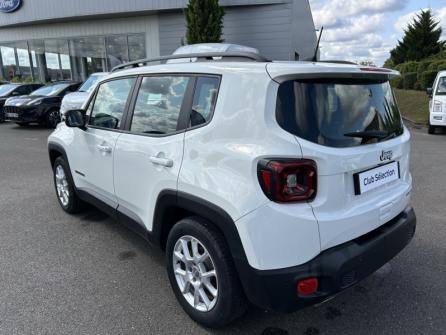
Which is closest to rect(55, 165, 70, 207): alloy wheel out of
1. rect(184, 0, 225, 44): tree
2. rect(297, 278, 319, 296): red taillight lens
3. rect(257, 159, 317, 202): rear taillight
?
rect(257, 159, 317, 202): rear taillight

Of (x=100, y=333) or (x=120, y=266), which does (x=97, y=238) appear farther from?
(x=100, y=333)

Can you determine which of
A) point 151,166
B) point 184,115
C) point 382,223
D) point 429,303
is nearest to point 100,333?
point 151,166

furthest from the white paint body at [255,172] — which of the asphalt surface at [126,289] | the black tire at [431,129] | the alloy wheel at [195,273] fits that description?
the black tire at [431,129]

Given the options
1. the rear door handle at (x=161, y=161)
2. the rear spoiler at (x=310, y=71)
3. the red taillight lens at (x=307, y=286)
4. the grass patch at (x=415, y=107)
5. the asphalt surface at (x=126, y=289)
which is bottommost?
the grass patch at (x=415, y=107)

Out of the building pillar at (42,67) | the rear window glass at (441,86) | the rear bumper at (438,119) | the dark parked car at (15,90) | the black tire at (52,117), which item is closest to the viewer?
the rear bumper at (438,119)

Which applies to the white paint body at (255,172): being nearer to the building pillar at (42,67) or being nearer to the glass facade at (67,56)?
the glass facade at (67,56)

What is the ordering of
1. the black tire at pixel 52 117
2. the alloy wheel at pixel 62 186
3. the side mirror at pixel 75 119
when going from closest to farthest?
1. the side mirror at pixel 75 119
2. the alloy wheel at pixel 62 186
3. the black tire at pixel 52 117

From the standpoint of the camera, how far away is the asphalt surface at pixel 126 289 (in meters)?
2.54

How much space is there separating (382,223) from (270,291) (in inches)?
35.5

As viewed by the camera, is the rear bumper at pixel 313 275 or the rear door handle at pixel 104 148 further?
the rear door handle at pixel 104 148

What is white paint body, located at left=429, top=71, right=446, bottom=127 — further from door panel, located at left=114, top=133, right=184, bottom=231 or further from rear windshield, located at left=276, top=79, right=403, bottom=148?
door panel, located at left=114, top=133, right=184, bottom=231

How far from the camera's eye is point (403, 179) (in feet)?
8.87

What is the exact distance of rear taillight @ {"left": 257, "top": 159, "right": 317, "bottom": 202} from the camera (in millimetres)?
1974

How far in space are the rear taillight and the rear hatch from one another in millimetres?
43
